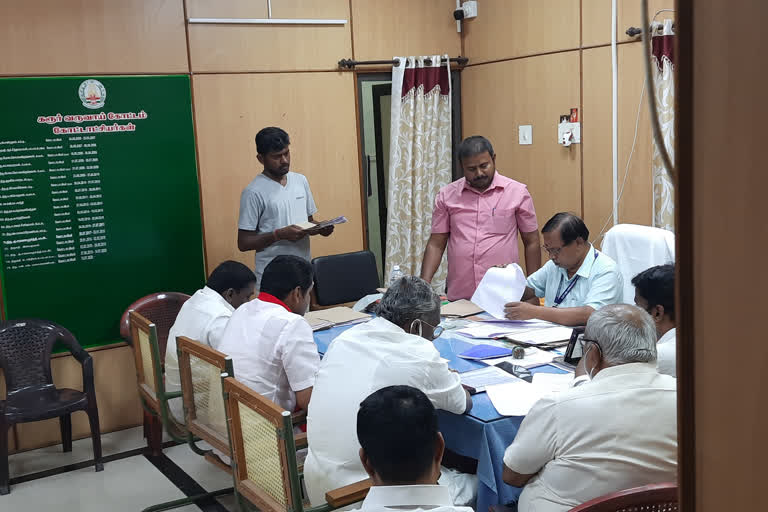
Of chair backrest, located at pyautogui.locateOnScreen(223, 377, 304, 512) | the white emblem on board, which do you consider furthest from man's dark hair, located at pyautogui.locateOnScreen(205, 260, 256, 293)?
the white emblem on board

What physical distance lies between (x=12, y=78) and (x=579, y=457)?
12.3ft

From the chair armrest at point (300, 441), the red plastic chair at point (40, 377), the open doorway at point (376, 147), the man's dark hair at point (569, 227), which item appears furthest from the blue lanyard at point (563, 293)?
the red plastic chair at point (40, 377)

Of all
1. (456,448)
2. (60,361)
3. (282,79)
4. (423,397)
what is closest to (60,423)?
(60,361)

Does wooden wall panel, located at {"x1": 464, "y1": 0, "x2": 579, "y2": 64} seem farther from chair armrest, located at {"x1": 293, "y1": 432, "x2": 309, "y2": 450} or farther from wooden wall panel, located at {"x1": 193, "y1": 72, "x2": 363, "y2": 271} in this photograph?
chair armrest, located at {"x1": 293, "y1": 432, "x2": 309, "y2": 450}

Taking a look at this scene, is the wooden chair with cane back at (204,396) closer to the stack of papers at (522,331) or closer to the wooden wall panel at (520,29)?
the stack of papers at (522,331)

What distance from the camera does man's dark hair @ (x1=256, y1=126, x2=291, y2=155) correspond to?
14.6 ft

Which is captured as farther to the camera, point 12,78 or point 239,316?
point 12,78

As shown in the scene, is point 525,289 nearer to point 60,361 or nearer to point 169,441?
point 169,441

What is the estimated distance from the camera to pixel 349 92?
542 cm

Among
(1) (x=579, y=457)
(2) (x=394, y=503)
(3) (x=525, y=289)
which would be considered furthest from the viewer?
(3) (x=525, y=289)

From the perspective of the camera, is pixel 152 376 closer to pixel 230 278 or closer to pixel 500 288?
pixel 230 278

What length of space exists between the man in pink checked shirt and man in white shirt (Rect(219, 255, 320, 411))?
1.63 metres

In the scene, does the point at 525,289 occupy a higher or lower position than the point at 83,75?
lower

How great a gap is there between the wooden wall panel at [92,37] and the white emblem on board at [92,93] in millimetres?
73
